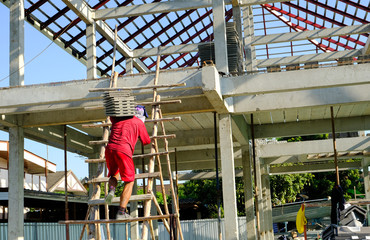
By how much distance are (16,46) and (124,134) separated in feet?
33.4

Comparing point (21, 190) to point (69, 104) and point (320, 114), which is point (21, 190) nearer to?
point (69, 104)

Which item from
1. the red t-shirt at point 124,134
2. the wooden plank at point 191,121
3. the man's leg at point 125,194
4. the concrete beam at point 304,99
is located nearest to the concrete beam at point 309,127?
the wooden plank at point 191,121

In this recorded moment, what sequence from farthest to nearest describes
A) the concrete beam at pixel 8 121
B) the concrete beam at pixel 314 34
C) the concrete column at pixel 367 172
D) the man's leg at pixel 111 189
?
the concrete column at pixel 367 172
the concrete beam at pixel 314 34
the concrete beam at pixel 8 121
the man's leg at pixel 111 189

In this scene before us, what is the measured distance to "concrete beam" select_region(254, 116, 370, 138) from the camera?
64.7 ft

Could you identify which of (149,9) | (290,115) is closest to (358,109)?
(290,115)

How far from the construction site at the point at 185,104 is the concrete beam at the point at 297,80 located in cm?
2

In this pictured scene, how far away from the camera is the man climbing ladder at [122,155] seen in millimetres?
6496

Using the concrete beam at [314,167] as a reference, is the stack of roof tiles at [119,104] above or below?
above

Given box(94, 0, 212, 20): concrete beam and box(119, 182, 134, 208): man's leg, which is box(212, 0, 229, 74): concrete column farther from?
box(119, 182, 134, 208): man's leg

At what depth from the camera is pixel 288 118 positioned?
63.8 ft

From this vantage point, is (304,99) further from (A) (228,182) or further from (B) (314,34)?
(B) (314,34)

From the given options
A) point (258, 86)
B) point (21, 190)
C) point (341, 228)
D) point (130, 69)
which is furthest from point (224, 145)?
point (130, 69)

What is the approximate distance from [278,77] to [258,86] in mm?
528

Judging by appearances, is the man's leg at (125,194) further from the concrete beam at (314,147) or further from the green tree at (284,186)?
the green tree at (284,186)
